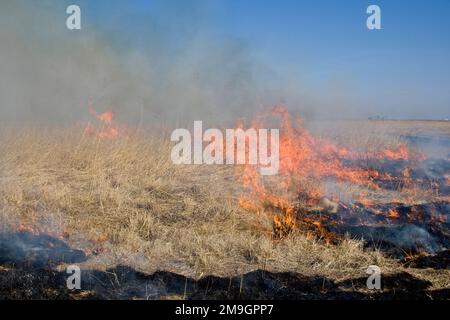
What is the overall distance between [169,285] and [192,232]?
1.47 meters

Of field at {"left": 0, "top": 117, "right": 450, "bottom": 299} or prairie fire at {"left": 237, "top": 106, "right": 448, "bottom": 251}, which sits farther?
prairie fire at {"left": 237, "top": 106, "right": 448, "bottom": 251}

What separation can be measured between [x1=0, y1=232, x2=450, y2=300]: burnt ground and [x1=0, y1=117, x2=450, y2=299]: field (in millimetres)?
14

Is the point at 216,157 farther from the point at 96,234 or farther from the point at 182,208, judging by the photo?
the point at 96,234

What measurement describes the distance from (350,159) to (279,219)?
6.33 meters

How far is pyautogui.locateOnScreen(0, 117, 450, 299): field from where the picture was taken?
14.3 ft

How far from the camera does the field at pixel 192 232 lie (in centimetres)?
436

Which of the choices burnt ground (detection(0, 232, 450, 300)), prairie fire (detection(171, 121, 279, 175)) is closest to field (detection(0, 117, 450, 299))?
burnt ground (detection(0, 232, 450, 300))

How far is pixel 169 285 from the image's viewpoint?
168 inches

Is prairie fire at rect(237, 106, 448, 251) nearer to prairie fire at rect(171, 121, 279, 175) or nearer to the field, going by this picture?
the field

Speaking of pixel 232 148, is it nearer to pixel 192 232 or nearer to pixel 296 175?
pixel 296 175

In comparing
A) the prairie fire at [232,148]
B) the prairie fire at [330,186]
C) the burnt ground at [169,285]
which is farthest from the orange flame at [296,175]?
the burnt ground at [169,285]

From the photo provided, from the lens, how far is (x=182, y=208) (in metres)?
6.83

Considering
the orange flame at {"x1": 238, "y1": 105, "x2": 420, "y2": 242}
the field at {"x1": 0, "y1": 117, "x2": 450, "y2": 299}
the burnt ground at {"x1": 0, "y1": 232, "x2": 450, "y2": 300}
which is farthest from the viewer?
the orange flame at {"x1": 238, "y1": 105, "x2": 420, "y2": 242}

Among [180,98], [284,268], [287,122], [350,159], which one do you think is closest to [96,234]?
[284,268]
